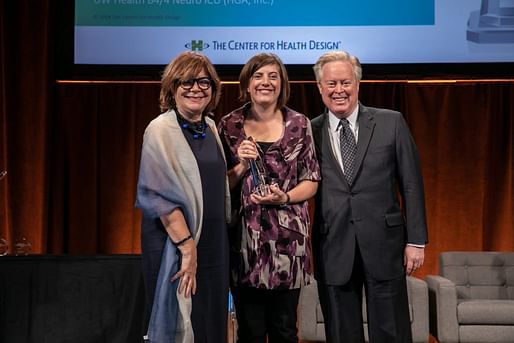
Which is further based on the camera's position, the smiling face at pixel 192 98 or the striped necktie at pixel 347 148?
the striped necktie at pixel 347 148

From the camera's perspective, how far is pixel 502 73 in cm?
523

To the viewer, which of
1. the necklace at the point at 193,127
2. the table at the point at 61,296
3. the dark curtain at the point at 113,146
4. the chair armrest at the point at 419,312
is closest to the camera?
the necklace at the point at 193,127

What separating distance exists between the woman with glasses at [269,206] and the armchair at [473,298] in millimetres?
2598

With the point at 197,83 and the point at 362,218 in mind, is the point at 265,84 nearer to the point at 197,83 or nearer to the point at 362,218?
the point at 197,83

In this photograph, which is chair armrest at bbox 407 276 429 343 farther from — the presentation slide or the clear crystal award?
the clear crystal award

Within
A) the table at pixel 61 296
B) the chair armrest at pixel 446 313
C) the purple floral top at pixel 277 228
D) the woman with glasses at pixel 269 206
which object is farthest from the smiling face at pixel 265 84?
the chair armrest at pixel 446 313

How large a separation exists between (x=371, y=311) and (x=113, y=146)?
357 centimetres

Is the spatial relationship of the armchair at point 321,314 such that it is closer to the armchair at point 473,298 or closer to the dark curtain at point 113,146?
the armchair at point 473,298

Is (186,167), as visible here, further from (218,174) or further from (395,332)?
(395,332)

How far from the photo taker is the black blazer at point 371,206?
2.83 meters

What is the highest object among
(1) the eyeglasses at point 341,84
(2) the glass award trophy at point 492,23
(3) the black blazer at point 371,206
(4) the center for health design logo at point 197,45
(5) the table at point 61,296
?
(2) the glass award trophy at point 492,23

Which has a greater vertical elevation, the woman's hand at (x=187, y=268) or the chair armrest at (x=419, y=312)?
the woman's hand at (x=187, y=268)

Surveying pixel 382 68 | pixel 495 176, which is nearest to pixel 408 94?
pixel 382 68

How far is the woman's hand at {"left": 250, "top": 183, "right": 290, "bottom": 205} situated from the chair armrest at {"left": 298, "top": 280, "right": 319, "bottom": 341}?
8.59ft
